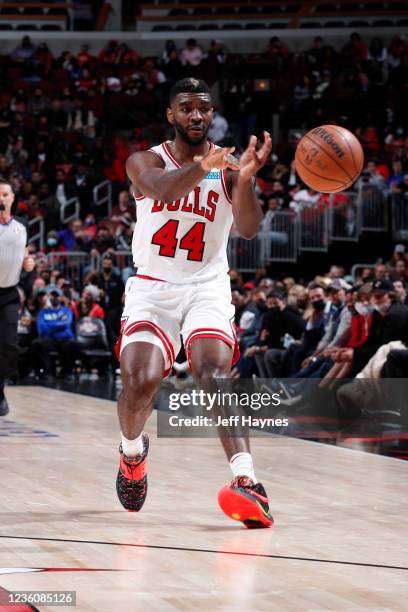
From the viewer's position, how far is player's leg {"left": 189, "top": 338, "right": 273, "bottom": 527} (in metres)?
4.94

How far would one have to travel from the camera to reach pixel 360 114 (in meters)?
21.4

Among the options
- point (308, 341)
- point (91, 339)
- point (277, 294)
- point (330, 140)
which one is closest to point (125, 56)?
point (91, 339)

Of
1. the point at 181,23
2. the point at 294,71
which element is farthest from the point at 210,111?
the point at 181,23

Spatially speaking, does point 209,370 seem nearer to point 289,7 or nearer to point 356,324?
point 356,324

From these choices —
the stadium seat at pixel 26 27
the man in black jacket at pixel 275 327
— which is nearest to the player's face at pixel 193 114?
the man in black jacket at pixel 275 327

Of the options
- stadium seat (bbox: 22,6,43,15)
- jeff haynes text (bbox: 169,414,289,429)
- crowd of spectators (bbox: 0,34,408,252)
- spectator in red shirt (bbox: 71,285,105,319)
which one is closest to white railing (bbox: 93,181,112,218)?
crowd of spectators (bbox: 0,34,408,252)

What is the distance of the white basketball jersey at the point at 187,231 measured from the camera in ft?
17.3

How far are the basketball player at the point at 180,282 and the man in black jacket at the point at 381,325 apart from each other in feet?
14.3

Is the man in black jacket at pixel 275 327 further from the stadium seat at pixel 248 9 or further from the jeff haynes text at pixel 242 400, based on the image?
the stadium seat at pixel 248 9

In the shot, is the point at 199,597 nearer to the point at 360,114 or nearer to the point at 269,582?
the point at 269,582

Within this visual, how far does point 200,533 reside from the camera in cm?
484

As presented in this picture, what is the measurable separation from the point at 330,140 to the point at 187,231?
Answer: 115cm

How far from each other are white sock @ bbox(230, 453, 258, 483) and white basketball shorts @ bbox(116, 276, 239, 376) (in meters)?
0.54

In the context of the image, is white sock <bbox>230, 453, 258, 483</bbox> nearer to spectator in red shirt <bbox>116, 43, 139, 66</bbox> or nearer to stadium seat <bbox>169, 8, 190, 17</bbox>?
spectator in red shirt <bbox>116, 43, 139, 66</bbox>
